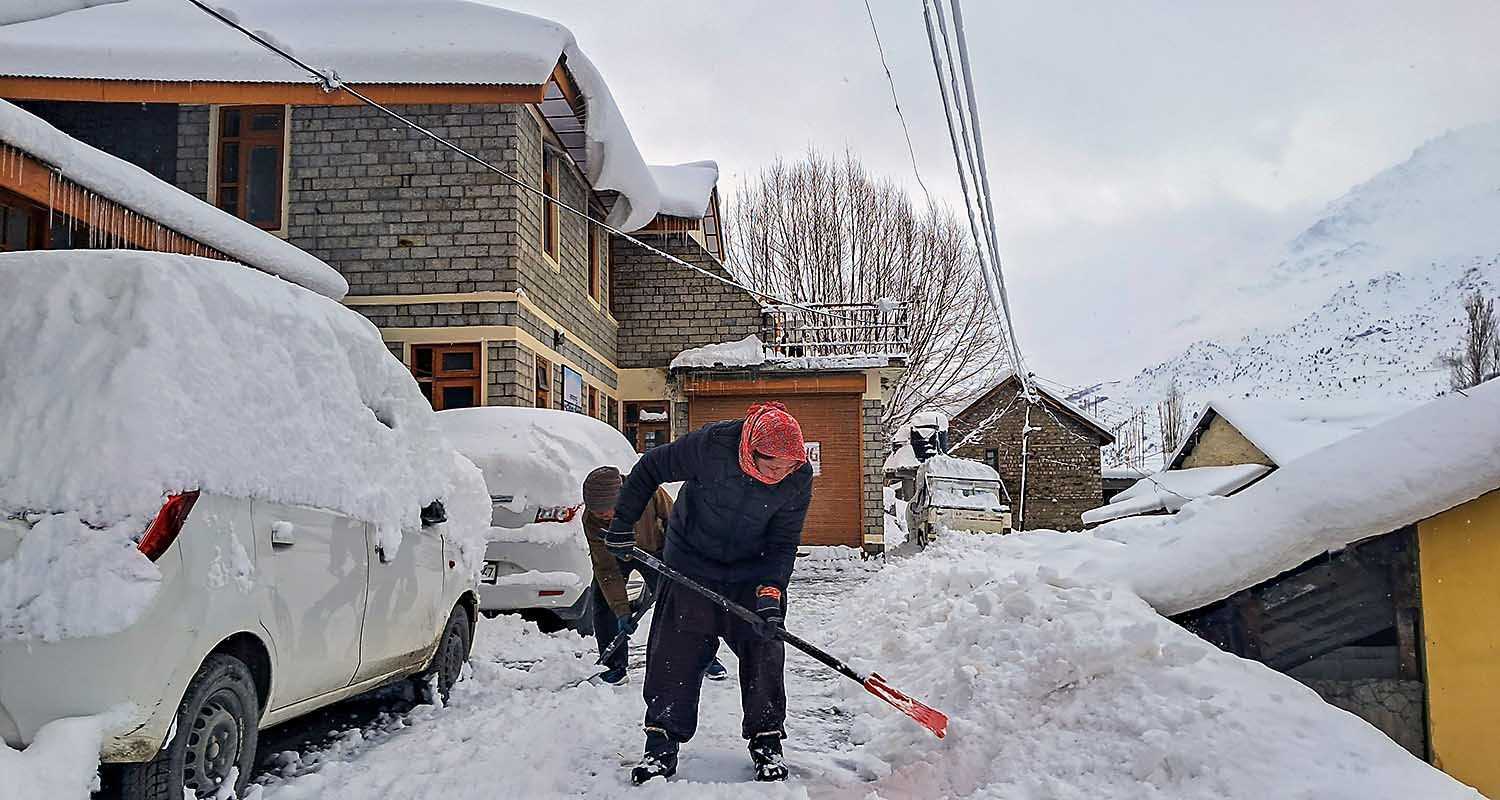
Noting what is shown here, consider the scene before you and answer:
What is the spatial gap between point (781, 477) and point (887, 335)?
16.2m

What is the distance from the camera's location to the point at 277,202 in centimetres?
1455

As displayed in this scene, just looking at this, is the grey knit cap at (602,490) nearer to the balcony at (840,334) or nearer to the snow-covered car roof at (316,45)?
the snow-covered car roof at (316,45)

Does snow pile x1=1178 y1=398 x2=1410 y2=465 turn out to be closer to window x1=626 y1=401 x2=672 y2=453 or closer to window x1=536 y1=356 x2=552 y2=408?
window x1=626 y1=401 x2=672 y2=453

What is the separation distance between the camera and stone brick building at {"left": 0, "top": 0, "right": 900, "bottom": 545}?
13.2 m

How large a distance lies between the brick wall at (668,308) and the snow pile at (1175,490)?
287 inches

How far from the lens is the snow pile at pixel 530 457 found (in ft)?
27.1

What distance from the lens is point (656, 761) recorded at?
4.65 metres

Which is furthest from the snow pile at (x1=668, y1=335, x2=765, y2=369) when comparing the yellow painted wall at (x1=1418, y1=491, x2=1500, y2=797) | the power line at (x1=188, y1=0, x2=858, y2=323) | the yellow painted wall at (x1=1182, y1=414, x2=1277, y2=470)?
the yellow painted wall at (x1=1418, y1=491, x2=1500, y2=797)

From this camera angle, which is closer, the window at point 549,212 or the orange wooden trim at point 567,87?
the orange wooden trim at point 567,87

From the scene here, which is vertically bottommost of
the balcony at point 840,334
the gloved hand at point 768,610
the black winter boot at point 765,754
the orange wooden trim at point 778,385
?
the black winter boot at point 765,754

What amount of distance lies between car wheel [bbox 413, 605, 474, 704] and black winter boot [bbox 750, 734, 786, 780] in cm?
223

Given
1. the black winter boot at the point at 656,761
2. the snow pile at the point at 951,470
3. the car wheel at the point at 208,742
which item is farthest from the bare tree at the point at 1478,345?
the car wheel at the point at 208,742

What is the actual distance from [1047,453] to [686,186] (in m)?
18.9

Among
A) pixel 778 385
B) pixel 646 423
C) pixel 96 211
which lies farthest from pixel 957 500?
pixel 96 211
